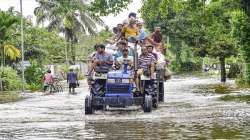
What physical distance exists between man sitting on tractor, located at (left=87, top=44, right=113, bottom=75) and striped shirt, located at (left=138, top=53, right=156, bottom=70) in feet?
3.07

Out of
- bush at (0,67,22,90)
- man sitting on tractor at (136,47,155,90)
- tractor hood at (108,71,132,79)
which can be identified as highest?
man sitting on tractor at (136,47,155,90)

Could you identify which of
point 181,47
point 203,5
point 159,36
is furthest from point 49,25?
point 159,36

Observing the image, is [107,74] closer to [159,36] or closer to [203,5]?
[159,36]

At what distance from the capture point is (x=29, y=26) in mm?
63312

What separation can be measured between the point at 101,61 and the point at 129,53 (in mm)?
938

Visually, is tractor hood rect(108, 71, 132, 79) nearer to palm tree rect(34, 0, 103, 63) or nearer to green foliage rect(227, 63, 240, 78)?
green foliage rect(227, 63, 240, 78)

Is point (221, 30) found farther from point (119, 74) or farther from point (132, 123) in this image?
point (132, 123)

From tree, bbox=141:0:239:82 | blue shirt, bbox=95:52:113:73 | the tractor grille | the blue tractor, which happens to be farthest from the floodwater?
tree, bbox=141:0:239:82

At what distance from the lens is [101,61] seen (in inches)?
769

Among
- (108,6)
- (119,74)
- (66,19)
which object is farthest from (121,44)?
(66,19)

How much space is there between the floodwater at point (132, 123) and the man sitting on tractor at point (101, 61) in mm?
1353

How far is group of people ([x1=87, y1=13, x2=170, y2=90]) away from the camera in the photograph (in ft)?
61.9

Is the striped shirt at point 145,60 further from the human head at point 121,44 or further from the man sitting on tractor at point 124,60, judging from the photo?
the human head at point 121,44

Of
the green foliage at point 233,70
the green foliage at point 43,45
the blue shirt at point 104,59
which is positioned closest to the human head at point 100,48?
the blue shirt at point 104,59
